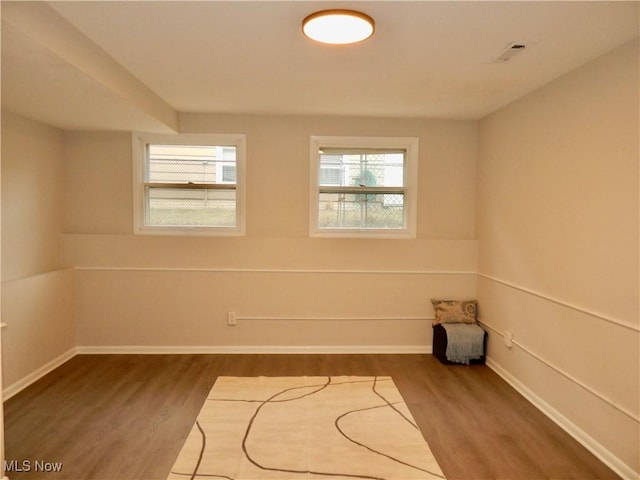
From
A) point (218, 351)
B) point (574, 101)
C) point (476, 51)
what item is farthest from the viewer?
point (218, 351)

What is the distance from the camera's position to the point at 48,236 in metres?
3.52

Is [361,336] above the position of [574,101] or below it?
below

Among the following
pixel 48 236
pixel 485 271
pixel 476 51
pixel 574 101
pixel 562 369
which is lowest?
pixel 562 369

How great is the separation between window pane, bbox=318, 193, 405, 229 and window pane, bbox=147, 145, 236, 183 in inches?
41.1

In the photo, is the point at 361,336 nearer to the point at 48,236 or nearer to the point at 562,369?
the point at 562,369

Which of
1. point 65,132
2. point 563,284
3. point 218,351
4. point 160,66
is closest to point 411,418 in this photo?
point 563,284

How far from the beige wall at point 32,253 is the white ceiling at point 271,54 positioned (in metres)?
0.29

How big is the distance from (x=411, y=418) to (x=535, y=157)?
2.16m

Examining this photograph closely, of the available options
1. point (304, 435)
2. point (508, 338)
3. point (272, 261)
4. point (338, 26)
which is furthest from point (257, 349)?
point (338, 26)

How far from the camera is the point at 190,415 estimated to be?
8.64 ft

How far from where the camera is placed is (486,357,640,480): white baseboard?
2.09 metres

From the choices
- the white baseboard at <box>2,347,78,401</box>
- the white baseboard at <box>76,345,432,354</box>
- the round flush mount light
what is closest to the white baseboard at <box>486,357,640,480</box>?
the white baseboard at <box>76,345,432,354</box>

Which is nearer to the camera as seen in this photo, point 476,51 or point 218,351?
point 476,51

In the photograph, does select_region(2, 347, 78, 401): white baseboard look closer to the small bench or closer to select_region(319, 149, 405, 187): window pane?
select_region(319, 149, 405, 187): window pane
